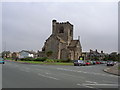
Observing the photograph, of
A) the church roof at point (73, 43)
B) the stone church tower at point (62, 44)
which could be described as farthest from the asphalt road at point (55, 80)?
the church roof at point (73, 43)

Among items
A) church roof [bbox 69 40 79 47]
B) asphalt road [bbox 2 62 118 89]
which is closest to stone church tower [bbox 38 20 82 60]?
church roof [bbox 69 40 79 47]

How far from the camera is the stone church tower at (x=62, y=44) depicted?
82.9 meters

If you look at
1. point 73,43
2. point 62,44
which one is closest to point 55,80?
point 62,44

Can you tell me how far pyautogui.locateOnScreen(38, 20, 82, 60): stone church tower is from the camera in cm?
8294

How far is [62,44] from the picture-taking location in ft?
281

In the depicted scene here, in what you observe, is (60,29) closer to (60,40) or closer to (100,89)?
(60,40)

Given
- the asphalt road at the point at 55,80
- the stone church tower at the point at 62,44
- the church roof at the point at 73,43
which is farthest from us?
the church roof at the point at 73,43

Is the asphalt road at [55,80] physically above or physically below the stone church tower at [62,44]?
below

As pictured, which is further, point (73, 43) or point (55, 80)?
point (73, 43)

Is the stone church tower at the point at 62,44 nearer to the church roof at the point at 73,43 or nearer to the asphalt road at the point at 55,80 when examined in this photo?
the church roof at the point at 73,43

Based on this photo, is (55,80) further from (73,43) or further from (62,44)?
(73,43)

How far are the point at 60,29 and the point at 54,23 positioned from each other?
13.6ft

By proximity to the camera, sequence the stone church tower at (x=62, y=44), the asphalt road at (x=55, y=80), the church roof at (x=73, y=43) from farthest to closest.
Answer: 1. the church roof at (x=73, y=43)
2. the stone church tower at (x=62, y=44)
3. the asphalt road at (x=55, y=80)

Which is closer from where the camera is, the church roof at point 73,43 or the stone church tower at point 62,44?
the stone church tower at point 62,44
